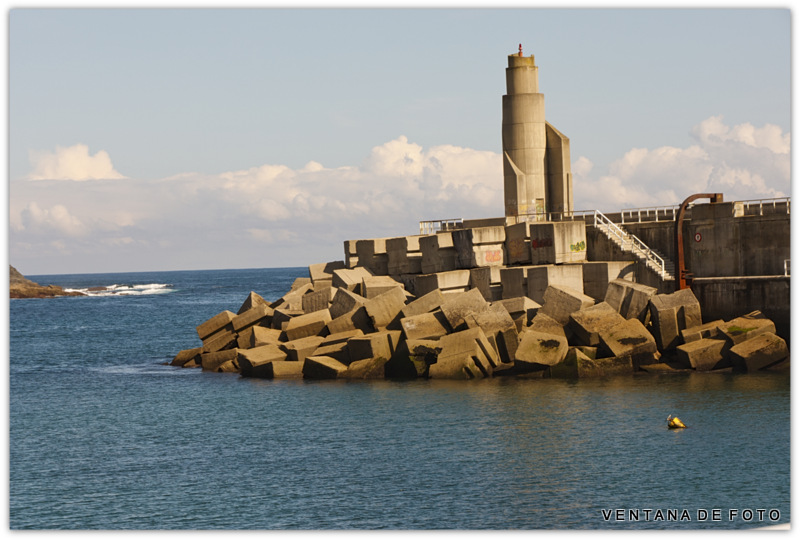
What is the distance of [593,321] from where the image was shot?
3322 cm

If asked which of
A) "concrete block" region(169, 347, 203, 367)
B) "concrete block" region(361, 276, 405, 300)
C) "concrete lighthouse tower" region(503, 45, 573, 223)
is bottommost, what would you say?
"concrete block" region(169, 347, 203, 367)

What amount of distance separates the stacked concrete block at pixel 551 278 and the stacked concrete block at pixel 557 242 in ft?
3.00

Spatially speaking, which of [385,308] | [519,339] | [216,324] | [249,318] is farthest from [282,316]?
[519,339]

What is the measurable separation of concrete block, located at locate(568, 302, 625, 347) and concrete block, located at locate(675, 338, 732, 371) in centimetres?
239

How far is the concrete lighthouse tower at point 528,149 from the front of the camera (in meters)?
44.8

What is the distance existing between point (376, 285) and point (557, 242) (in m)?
7.44

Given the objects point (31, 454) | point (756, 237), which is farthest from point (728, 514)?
point (756, 237)

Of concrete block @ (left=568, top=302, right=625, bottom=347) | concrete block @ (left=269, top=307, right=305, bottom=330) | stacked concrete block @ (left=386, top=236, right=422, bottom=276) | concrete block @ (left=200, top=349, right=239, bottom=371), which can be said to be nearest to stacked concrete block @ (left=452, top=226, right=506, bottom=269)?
stacked concrete block @ (left=386, top=236, right=422, bottom=276)

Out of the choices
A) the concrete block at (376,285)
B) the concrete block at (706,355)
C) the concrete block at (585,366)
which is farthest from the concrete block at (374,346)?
the concrete block at (706,355)

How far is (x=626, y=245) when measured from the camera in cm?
3938

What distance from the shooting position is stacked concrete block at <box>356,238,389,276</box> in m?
44.9

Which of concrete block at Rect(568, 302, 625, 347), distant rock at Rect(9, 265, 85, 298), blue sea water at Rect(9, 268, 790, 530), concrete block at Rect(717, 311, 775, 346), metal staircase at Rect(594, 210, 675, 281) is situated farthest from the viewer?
distant rock at Rect(9, 265, 85, 298)

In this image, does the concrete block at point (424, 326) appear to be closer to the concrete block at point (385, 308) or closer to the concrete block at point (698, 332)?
the concrete block at point (385, 308)

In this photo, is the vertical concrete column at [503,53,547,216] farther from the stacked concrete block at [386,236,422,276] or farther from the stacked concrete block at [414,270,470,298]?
the stacked concrete block at [414,270,470,298]
